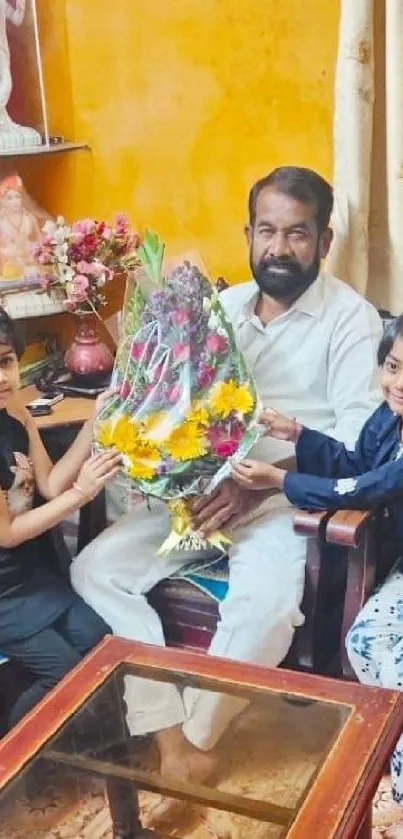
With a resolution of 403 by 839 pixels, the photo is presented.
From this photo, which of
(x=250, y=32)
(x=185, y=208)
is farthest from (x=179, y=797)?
(x=250, y=32)

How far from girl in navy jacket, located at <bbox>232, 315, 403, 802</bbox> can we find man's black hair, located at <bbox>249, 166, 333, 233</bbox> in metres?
0.38

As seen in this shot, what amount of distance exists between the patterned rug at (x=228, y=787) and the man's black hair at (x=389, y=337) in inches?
29.9

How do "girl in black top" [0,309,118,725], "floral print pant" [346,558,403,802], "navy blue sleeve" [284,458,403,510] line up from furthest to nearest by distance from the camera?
"girl in black top" [0,309,118,725], "navy blue sleeve" [284,458,403,510], "floral print pant" [346,558,403,802]

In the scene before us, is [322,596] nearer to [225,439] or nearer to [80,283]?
[225,439]

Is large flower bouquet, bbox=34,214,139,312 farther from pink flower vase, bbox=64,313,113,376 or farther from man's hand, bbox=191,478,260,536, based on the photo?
man's hand, bbox=191,478,260,536

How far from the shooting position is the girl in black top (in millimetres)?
2143

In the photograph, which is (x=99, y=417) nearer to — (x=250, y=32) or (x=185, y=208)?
(x=185, y=208)

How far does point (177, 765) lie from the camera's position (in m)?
1.66

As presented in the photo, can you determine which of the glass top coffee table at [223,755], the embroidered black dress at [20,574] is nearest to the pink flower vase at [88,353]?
the embroidered black dress at [20,574]

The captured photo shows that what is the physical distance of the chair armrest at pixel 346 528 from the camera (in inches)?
76.5

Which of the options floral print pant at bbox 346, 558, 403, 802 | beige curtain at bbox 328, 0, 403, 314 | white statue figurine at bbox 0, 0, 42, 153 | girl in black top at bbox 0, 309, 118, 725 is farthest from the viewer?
white statue figurine at bbox 0, 0, 42, 153

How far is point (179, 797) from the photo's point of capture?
1612 mm

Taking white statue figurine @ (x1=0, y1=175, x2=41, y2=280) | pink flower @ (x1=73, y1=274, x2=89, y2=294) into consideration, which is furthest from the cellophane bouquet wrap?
white statue figurine @ (x1=0, y1=175, x2=41, y2=280)

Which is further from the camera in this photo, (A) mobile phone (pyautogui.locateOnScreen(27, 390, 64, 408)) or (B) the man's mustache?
(A) mobile phone (pyautogui.locateOnScreen(27, 390, 64, 408))
